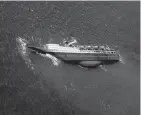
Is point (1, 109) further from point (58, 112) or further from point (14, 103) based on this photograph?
point (58, 112)

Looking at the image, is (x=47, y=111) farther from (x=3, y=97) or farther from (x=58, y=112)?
(x=3, y=97)

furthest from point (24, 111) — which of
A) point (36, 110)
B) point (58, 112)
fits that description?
point (58, 112)

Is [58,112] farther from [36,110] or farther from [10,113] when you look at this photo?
[10,113]

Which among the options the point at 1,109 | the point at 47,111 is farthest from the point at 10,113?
the point at 47,111

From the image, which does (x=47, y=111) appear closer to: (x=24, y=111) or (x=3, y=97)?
(x=24, y=111)
